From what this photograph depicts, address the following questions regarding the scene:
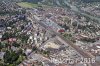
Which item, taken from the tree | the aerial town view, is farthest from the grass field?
the tree

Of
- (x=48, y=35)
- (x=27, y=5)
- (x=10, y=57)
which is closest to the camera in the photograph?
(x=10, y=57)

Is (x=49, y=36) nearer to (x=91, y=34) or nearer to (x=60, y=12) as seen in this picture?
(x=91, y=34)

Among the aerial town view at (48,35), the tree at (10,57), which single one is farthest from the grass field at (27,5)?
the tree at (10,57)

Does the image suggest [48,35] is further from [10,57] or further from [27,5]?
[27,5]

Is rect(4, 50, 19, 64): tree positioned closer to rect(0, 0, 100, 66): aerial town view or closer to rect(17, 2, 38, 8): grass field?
rect(0, 0, 100, 66): aerial town view

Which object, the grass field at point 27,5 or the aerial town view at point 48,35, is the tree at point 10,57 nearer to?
the aerial town view at point 48,35

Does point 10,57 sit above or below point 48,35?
above

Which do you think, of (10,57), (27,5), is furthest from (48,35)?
(27,5)

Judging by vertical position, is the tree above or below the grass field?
above
